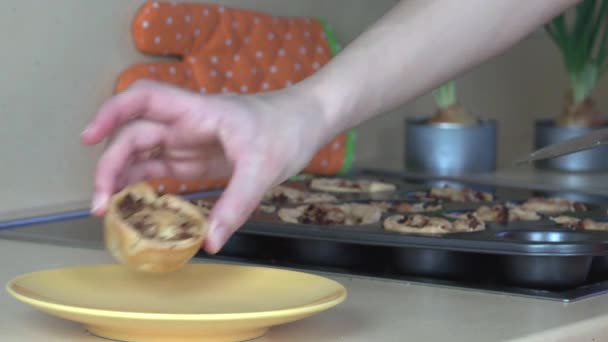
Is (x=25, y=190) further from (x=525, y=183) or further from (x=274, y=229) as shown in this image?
(x=525, y=183)

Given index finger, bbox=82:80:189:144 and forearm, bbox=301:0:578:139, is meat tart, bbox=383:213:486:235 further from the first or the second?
index finger, bbox=82:80:189:144

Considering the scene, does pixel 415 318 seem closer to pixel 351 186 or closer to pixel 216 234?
pixel 216 234

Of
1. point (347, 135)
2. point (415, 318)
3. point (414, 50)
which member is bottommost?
point (415, 318)

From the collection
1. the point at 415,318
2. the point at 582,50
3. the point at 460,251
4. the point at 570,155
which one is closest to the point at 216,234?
the point at 415,318

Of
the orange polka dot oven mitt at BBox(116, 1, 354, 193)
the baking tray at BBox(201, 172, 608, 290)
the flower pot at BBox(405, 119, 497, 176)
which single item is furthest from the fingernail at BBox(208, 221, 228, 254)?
the flower pot at BBox(405, 119, 497, 176)

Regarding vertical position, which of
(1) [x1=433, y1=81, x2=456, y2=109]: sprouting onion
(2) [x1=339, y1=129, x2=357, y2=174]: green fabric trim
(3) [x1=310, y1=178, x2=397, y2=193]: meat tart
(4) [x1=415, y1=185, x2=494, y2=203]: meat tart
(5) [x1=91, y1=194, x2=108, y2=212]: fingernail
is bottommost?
(4) [x1=415, y1=185, x2=494, y2=203]: meat tart

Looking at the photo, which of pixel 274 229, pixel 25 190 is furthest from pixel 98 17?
pixel 274 229
